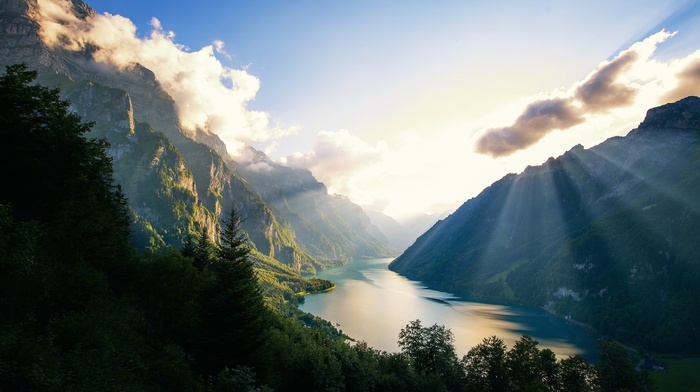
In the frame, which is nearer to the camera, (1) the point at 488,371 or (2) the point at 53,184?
(2) the point at 53,184

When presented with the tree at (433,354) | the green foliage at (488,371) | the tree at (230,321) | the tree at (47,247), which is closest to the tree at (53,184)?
the tree at (47,247)

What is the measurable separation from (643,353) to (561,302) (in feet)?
216

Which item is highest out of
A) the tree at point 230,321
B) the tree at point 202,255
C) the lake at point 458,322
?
the tree at point 202,255

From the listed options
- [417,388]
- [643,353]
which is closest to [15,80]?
[417,388]

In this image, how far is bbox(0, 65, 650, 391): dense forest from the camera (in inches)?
605

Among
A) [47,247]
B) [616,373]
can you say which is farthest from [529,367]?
[47,247]

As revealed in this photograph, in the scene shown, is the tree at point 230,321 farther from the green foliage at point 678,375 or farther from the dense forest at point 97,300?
the green foliage at point 678,375

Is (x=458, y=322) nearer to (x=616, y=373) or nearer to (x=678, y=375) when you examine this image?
(x=678, y=375)

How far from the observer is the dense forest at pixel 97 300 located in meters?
15.4

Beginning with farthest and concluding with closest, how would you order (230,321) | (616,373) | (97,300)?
(616,373) < (230,321) < (97,300)

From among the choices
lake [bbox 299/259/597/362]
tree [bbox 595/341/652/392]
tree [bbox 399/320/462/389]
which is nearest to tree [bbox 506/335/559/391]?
tree [bbox 399/320/462/389]

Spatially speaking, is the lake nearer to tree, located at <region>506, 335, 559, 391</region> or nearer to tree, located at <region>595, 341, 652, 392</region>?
tree, located at <region>595, 341, 652, 392</region>

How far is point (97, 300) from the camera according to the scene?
78.4 ft

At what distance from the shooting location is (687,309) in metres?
140
